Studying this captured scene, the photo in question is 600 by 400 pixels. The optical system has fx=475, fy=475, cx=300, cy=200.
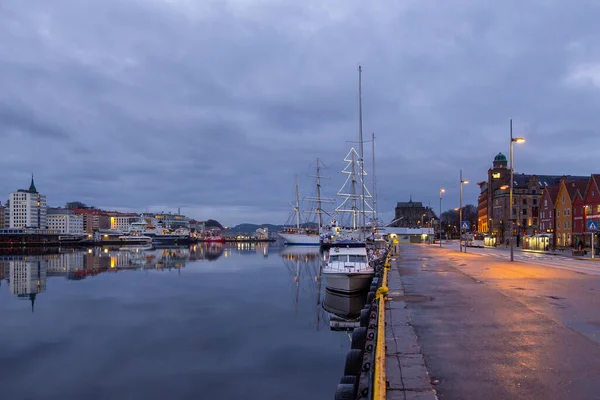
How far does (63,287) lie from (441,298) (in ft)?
131

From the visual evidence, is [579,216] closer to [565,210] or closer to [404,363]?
[565,210]

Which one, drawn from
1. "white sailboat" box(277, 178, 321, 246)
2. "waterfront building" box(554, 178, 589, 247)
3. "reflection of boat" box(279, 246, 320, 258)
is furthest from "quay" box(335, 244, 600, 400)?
"white sailboat" box(277, 178, 321, 246)

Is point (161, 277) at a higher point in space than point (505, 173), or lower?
lower

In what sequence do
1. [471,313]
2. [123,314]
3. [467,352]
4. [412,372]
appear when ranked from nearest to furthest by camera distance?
[412,372] < [467,352] < [471,313] < [123,314]

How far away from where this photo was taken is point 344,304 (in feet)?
110

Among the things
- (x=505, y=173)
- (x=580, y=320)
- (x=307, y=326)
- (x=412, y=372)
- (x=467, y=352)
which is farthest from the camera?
(x=505, y=173)

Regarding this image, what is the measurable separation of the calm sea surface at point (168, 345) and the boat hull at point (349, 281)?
7.45 ft

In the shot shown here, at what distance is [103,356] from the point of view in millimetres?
20641

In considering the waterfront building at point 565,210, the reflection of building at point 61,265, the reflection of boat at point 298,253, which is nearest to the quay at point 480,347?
the reflection of building at point 61,265

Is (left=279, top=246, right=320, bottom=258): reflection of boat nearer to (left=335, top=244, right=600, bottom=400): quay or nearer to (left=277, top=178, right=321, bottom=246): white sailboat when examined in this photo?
(left=277, top=178, right=321, bottom=246): white sailboat

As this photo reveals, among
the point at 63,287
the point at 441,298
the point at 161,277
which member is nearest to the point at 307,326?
the point at 441,298

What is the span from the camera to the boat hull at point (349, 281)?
34688 millimetres

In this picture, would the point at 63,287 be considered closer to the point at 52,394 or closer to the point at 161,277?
the point at 161,277

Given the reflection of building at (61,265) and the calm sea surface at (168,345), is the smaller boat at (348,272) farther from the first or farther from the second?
the reflection of building at (61,265)
